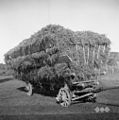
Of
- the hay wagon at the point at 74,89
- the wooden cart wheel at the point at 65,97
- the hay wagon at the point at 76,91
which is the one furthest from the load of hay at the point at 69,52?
the wooden cart wheel at the point at 65,97

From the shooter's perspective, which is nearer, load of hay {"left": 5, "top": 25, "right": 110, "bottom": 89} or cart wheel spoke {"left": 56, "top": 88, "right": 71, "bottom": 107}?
load of hay {"left": 5, "top": 25, "right": 110, "bottom": 89}

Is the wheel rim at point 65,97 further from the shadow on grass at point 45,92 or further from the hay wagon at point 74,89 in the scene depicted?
the shadow on grass at point 45,92

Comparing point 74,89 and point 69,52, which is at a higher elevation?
point 69,52

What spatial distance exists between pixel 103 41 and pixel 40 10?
291 centimetres

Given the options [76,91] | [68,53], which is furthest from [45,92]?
[68,53]

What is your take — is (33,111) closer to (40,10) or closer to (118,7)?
(40,10)

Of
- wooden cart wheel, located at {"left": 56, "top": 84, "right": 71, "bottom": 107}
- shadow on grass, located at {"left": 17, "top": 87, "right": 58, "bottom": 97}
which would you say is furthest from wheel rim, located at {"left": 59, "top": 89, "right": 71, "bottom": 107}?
shadow on grass, located at {"left": 17, "top": 87, "right": 58, "bottom": 97}

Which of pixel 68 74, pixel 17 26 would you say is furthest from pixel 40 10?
pixel 68 74

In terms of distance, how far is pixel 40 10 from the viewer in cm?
765

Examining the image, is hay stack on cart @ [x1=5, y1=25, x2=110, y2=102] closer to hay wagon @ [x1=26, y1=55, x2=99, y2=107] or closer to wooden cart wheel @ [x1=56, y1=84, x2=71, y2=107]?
hay wagon @ [x1=26, y1=55, x2=99, y2=107]

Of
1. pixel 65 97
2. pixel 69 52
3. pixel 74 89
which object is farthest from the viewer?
pixel 74 89

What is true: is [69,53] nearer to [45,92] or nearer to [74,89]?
[74,89]

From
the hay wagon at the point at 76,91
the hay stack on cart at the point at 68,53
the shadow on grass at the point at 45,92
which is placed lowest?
the shadow on grass at the point at 45,92

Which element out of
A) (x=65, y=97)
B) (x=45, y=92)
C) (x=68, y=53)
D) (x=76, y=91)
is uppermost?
(x=68, y=53)
